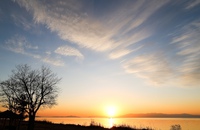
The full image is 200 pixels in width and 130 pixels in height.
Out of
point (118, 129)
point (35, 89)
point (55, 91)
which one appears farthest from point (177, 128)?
point (35, 89)

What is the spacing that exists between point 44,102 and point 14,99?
20.9 ft

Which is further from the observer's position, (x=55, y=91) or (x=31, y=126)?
(x=55, y=91)

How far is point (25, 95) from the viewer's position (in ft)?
125

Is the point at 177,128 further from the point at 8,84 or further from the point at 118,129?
the point at 8,84

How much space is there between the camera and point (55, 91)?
41031 mm

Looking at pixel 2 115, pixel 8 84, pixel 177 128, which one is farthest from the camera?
pixel 8 84

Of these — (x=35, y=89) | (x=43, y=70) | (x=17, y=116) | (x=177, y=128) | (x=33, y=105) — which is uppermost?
(x=43, y=70)

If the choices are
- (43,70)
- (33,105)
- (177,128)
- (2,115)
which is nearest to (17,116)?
(2,115)

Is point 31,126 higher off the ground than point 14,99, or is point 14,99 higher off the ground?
point 14,99

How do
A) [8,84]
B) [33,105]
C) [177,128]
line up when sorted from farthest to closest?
[8,84] < [33,105] < [177,128]

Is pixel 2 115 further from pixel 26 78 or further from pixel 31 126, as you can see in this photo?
pixel 26 78

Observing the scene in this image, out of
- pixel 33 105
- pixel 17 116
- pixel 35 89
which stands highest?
pixel 35 89

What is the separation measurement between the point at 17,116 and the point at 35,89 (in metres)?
7.81

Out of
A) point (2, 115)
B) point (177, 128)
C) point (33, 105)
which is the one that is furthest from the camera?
point (33, 105)
